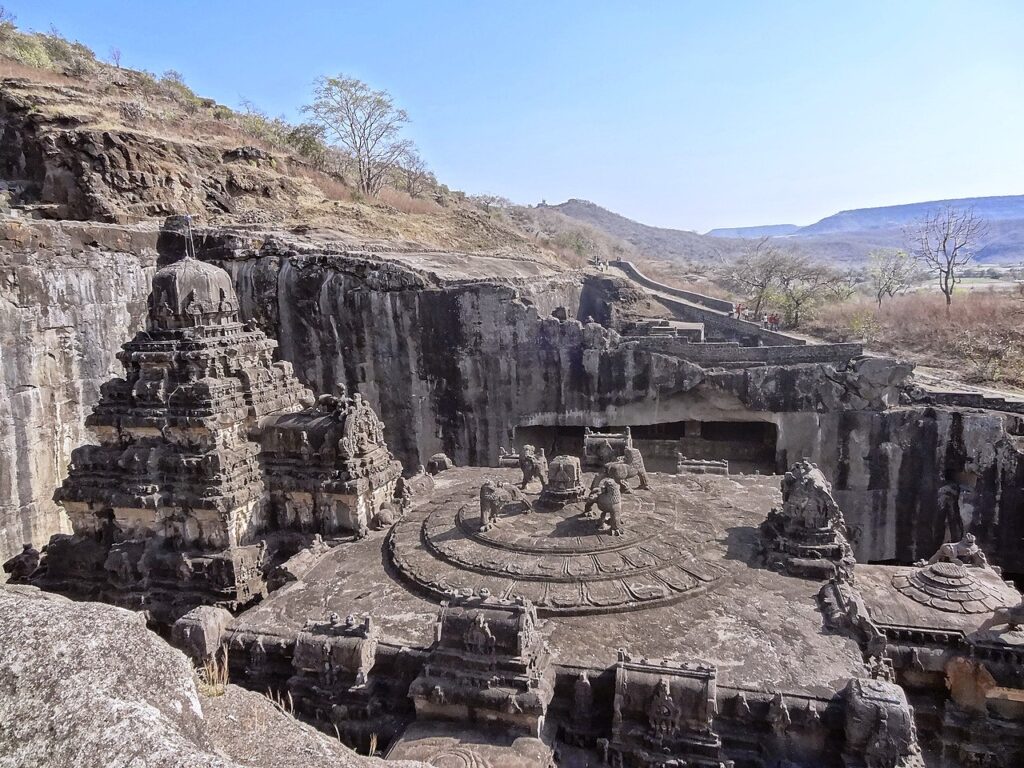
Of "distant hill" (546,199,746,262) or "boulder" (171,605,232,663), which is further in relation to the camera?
"distant hill" (546,199,746,262)

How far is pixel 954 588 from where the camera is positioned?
9.98m

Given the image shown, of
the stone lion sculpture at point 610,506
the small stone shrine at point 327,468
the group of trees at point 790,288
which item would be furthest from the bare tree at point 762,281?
the small stone shrine at point 327,468

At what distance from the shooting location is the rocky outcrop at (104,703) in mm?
2721

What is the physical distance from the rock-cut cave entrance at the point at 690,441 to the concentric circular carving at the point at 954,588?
10999mm

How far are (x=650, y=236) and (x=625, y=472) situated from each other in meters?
136

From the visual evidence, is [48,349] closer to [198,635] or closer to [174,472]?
[174,472]

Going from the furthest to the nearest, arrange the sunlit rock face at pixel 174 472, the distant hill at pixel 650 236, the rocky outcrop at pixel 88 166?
1. the distant hill at pixel 650 236
2. the rocky outcrop at pixel 88 166
3. the sunlit rock face at pixel 174 472

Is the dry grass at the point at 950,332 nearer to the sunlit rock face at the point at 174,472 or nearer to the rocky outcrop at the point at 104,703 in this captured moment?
the sunlit rock face at the point at 174,472

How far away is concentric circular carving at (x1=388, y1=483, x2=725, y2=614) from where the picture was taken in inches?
387

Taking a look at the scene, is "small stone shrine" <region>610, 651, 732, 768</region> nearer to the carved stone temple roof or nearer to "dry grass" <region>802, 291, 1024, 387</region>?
the carved stone temple roof

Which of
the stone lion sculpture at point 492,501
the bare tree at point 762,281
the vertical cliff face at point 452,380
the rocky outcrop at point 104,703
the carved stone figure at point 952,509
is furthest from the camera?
the bare tree at point 762,281

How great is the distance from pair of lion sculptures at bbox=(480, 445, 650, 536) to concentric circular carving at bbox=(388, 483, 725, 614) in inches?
6.7

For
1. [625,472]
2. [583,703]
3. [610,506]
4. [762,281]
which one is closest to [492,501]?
[610,506]

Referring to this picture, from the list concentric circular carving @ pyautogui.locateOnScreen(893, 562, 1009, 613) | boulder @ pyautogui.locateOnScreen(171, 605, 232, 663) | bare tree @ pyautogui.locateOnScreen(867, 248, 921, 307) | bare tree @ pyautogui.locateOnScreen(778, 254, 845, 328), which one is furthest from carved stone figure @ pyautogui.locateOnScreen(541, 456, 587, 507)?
bare tree @ pyautogui.locateOnScreen(867, 248, 921, 307)
